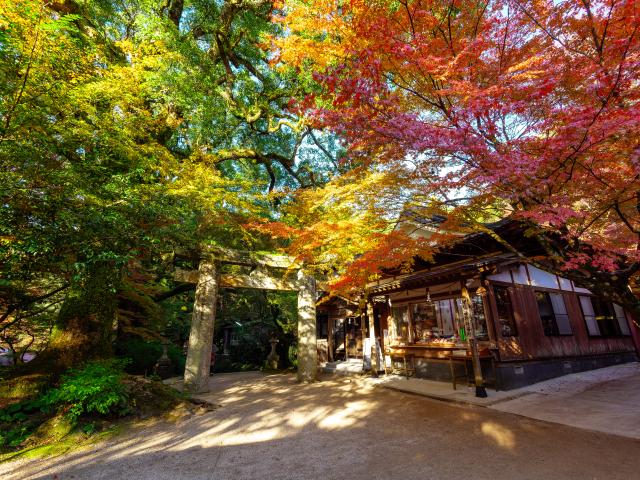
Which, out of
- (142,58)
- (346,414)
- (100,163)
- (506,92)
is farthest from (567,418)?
(142,58)

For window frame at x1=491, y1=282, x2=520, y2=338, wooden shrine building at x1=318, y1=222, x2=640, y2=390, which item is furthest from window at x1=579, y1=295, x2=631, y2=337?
window frame at x1=491, y1=282, x2=520, y2=338

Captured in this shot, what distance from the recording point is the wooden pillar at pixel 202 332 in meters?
9.43

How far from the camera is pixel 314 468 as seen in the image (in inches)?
156

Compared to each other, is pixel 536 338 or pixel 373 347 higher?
pixel 536 338

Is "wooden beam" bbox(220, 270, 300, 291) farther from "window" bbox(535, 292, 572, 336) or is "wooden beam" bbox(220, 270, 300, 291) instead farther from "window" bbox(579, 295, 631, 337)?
"window" bbox(579, 295, 631, 337)

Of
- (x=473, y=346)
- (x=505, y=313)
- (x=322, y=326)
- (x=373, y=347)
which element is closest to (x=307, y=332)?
(x=373, y=347)

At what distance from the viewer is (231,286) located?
437 inches

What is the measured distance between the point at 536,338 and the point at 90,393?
12.0 m

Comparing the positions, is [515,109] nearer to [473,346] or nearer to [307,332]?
[473,346]

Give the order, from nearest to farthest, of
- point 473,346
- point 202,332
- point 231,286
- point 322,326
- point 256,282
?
point 473,346 < point 202,332 < point 231,286 < point 256,282 < point 322,326

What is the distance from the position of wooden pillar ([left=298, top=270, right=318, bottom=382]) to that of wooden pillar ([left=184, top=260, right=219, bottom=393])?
333cm

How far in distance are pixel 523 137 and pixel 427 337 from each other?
838 centimetres

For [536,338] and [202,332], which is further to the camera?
[202,332]

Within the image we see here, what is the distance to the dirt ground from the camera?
3.77 meters
